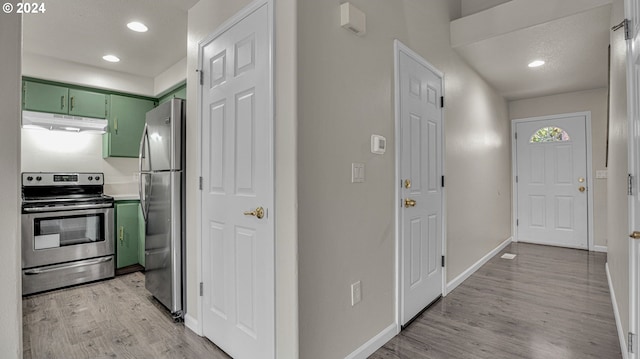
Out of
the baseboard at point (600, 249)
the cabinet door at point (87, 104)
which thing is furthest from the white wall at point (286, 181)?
the baseboard at point (600, 249)

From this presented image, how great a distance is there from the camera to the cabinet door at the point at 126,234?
145 inches

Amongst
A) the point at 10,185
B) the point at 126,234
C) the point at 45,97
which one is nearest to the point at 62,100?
the point at 45,97

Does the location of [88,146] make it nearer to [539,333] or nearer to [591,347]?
A: [539,333]

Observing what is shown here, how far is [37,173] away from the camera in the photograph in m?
3.54

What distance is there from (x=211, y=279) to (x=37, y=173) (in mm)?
2977

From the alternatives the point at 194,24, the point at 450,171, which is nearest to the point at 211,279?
the point at 194,24

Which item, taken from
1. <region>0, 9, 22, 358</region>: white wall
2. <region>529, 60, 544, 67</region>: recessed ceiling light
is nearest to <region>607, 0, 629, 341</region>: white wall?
<region>529, 60, 544, 67</region>: recessed ceiling light

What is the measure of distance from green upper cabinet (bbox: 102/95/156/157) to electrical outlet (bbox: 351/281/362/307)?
364cm

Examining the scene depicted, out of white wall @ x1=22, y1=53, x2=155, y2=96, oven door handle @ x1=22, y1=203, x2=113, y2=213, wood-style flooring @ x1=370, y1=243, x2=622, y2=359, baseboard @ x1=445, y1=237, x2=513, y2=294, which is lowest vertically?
wood-style flooring @ x1=370, y1=243, x2=622, y2=359

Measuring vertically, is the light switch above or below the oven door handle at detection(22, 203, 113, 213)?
above

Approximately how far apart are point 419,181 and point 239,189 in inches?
56.7

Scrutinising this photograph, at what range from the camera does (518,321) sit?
2379 millimetres

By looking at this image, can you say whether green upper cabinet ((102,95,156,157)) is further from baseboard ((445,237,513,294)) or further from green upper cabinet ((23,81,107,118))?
baseboard ((445,237,513,294))

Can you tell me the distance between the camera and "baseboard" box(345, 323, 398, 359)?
6.10 ft
